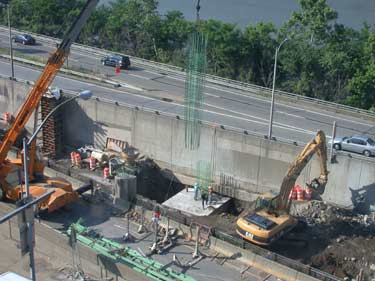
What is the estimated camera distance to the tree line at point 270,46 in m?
46.2

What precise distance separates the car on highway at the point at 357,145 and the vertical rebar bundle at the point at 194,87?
782 centimetres

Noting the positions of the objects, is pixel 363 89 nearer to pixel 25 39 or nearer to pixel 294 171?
pixel 294 171

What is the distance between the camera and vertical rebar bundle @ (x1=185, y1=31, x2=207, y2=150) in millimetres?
31703

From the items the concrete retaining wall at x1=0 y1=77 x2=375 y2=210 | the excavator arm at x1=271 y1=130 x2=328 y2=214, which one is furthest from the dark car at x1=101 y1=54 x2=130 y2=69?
the excavator arm at x1=271 y1=130 x2=328 y2=214

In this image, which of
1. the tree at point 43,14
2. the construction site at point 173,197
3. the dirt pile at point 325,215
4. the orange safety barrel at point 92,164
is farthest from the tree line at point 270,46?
the orange safety barrel at point 92,164

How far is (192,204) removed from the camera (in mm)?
31031

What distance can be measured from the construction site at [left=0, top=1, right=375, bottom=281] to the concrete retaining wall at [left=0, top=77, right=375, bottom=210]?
0.06 metres

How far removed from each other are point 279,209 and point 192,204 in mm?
5825

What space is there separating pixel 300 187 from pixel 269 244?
6573 mm

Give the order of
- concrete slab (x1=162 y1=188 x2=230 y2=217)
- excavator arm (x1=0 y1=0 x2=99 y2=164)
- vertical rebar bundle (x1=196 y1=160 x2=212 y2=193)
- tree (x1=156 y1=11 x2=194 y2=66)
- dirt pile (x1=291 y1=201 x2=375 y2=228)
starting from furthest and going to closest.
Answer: tree (x1=156 y1=11 x2=194 y2=66) → vertical rebar bundle (x1=196 y1=160 x2=212 y2=193) → concrete slab (x1=162 y1=188 x2=230 y2=217) → dirt pile (x1=291 y1=201 x2=375 y2=228) → excavator arm (x1=0 y1=0 x2=99 y2=164)

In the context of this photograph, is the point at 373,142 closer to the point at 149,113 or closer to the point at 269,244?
the point at 269,244

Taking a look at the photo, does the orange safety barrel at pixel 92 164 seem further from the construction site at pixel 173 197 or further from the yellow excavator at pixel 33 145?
the yellow excavator at pixel 33 145

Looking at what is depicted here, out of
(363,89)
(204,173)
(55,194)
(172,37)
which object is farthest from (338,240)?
(172,37)

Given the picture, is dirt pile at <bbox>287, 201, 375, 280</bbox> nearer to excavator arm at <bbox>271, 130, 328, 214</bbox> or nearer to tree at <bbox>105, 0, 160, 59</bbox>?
excavator arm at <bbox>271, 130, 328, 214</bbox>
